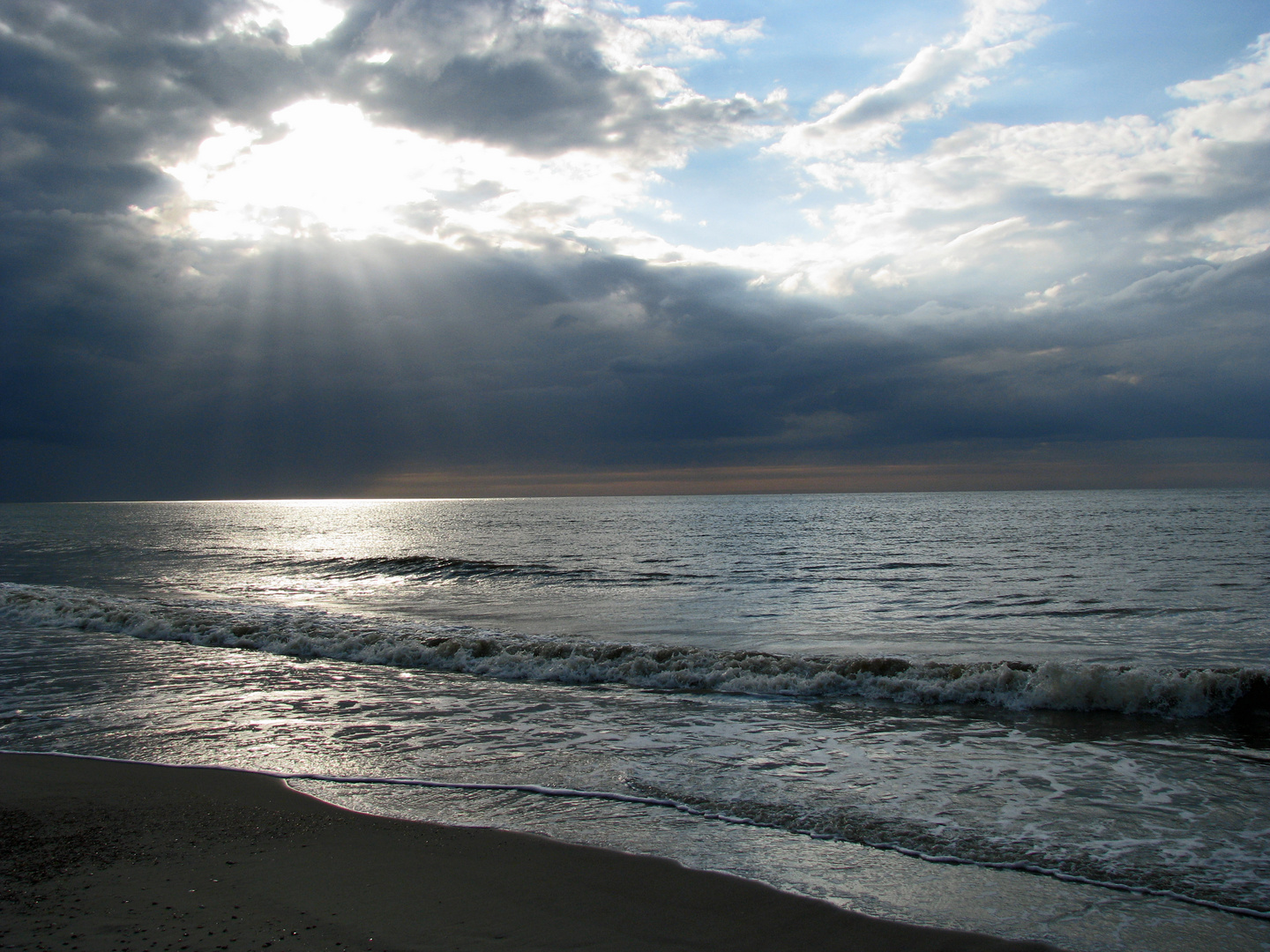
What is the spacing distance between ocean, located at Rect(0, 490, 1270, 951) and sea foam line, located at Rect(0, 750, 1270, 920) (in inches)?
1.6

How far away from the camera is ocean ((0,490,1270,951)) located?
5.72m

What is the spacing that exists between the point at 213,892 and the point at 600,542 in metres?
54.0

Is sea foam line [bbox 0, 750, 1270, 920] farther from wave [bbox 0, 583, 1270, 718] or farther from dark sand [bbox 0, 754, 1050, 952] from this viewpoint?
wave [bbox 0, 583, 1270, 718]

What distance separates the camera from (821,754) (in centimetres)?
877

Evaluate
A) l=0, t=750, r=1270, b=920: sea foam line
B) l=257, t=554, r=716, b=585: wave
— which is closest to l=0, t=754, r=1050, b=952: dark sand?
l=0, t=750, r=1270, b=920: sea foam line

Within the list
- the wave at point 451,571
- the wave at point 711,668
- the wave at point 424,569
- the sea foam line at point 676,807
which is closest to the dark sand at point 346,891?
the sea foam line at point 676,807

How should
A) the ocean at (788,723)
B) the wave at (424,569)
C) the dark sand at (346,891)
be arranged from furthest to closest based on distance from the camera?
the wave at (424,569) < the ocean at (788,723) < the dark sand at (346,891)

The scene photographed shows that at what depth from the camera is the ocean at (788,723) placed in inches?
225

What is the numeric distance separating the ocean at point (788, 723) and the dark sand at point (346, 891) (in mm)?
439

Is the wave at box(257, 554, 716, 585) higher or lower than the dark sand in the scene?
lower

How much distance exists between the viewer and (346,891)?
512cm

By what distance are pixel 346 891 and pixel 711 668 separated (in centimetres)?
927

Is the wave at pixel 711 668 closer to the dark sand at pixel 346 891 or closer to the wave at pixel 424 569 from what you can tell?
the dark sand at pixel 346 891

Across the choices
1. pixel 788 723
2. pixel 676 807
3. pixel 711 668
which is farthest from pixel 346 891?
pixel 711 668
